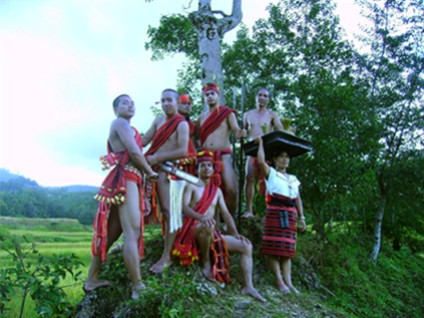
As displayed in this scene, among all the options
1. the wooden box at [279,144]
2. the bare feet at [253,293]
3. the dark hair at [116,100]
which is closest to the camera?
the dark hair at [116,100]

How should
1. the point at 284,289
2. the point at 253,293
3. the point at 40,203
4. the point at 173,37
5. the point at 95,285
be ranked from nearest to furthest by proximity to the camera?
the point at 95,285, the point at 253,293, the point at 284,289, the point at 40,203, the point at 173,37

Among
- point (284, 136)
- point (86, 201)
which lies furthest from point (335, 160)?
point (86, 201)

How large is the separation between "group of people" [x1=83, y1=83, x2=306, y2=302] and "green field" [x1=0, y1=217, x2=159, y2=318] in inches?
24.9

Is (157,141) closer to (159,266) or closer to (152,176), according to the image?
(152,176)

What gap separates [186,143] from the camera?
492cm

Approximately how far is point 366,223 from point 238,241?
30.1ft

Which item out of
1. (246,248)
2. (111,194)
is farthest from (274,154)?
(111,194)

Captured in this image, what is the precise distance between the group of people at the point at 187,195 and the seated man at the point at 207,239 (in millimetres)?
11

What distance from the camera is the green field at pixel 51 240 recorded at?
4.74 m

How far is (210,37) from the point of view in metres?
7.72

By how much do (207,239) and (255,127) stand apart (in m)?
2.13

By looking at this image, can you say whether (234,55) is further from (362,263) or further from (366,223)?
(366,223)

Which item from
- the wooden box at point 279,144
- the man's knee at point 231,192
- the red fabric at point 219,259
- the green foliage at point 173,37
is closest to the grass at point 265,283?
the red fabric at point 219,259

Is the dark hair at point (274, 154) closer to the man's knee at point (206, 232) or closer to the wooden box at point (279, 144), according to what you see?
the wooden box at point (279, 144)
